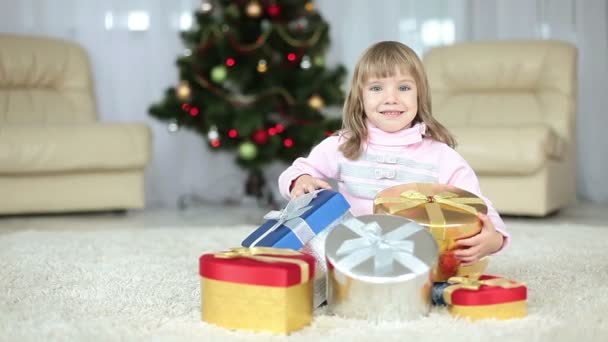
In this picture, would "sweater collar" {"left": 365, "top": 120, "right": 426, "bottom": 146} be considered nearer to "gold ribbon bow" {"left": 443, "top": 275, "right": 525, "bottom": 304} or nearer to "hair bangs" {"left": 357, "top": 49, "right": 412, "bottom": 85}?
"hair bangs" {"left": 357, "top": 49, "right": 412, "bottom": 85}

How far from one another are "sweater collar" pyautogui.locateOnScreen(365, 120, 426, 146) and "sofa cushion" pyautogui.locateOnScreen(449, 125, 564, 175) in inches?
55.1

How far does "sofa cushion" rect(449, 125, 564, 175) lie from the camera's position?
2.89m

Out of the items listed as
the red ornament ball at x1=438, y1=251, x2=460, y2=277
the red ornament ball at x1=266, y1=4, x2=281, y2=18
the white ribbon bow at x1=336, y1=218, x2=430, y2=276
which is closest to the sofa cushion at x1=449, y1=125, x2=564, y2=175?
the red ornament ball at x1=266, y1=4, x2=281, y2=18

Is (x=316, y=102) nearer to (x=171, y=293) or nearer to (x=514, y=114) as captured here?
Answer: (x=514, y=114)

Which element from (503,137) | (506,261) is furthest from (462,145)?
(506,261)

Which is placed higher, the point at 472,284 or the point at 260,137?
the point at 472,284

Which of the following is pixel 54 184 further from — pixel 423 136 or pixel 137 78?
pixel 423 136

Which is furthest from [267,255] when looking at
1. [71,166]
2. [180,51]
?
[180,51]

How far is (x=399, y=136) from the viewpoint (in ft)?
5.26

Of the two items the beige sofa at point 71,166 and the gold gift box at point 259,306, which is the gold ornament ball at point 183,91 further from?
the gold gift box at point 259,306

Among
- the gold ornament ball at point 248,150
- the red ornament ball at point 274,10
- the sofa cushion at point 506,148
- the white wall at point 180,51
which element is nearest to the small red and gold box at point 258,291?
the sofa cushion at point 506,148

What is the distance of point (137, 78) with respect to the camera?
411 cm

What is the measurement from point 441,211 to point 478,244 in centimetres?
9

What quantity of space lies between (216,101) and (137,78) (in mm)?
689
